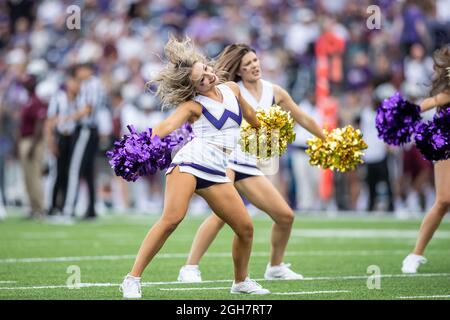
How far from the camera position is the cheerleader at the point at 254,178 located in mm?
8406

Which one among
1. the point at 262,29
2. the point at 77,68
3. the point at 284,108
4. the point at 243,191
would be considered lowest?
the point at 243,191

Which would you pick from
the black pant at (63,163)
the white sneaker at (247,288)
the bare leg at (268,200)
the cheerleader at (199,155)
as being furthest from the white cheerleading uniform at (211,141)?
the black pant at (63,163)

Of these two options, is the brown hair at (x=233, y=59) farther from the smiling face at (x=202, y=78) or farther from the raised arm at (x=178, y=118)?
the raised arm at (x=178, y=118)

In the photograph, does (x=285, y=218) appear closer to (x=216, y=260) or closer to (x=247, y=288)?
(x=247, y=288)

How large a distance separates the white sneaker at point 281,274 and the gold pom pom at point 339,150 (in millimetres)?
908

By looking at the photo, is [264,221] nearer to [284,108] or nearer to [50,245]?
[50,245]

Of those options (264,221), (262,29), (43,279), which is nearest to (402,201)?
(264,221)

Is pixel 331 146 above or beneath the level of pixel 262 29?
beneath

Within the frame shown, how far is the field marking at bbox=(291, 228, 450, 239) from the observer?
515 inches

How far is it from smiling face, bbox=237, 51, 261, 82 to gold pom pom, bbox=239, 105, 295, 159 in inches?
32.1

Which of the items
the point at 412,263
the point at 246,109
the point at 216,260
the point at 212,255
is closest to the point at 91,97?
the point at 212,255

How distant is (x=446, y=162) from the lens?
343 inches
